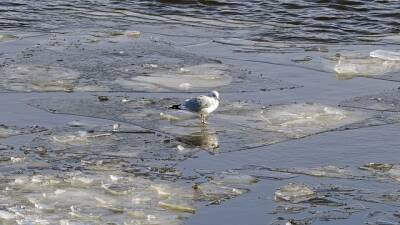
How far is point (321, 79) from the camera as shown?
319 inches

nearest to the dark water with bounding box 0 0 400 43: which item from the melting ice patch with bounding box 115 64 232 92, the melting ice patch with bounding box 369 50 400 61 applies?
the melting ice patch with bounding box 369 50 400 61

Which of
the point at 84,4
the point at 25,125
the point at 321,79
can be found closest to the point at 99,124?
the point at 25,125

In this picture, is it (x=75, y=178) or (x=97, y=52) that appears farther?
(x=97, y=52)

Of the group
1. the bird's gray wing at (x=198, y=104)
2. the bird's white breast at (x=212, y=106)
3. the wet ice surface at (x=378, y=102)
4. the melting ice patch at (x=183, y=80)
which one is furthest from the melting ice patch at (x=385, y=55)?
the bird's gray wing at (x=198, y=104)

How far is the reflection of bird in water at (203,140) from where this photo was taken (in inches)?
247

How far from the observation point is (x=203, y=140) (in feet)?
21.0

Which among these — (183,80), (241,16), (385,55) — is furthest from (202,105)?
(241,16)

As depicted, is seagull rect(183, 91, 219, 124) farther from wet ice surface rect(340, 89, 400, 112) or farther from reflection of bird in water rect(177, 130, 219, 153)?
wet ice surface rect(340, 89, 400, 112)

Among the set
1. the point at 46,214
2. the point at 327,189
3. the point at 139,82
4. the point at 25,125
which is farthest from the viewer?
the point at 139,82

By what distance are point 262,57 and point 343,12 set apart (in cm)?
261

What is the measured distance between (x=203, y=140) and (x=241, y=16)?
477cm

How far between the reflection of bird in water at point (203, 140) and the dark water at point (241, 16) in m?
3.45

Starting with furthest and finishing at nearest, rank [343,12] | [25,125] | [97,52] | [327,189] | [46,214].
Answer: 1. [343,12]
2. [97,52]
3. [25,125]
4. [327,189]
5. [46,214]

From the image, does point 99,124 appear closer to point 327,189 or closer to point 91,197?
point 91,197
